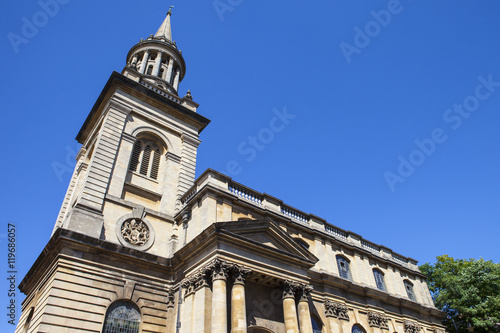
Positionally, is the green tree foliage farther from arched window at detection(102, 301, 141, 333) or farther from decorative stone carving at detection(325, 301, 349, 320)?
arched window at detection(102, 301, 141, 333)

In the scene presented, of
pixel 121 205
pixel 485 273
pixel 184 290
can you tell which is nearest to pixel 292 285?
pixel 184 290

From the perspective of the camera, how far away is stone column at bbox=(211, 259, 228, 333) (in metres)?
15.2

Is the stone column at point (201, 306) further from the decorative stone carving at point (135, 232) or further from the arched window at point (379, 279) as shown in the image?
the arched window at point (379, 279)

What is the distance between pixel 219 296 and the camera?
1597 centimetres

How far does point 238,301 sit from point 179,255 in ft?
15.4

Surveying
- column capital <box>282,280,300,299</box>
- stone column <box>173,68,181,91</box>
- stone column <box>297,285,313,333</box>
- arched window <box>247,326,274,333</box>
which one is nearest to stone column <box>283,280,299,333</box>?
column capital <box>282,280,300,299</box>

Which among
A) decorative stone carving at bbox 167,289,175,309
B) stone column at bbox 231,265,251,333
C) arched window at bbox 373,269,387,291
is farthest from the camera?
arched window at bbox 373,269,387,291

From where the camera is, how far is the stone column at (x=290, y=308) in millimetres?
17609

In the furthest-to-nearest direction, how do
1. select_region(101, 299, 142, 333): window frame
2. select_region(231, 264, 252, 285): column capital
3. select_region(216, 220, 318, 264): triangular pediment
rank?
select_region(216, 220, 318, 264): triangular pediment < select_region(231, 264, 252, 285): column capital < select_region(101, 299, 142, 333): window frame

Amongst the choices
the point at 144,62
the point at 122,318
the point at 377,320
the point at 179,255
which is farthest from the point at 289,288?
the point at 144,62

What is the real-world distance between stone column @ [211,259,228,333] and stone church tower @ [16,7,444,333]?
1.8 inches

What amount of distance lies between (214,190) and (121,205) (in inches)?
217

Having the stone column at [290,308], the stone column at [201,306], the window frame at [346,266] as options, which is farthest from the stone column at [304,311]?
the window frame at [346,266]

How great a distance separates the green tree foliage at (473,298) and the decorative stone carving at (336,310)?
16236 millimetres
